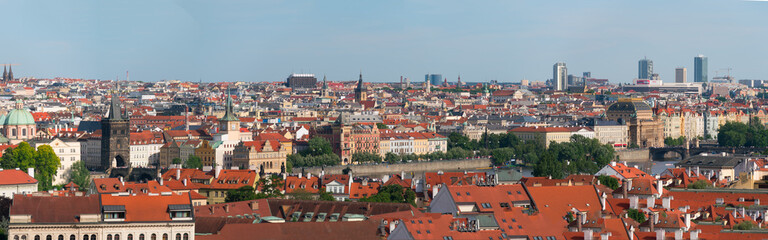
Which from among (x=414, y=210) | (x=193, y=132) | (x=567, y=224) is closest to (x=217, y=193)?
(x=414, y=210)

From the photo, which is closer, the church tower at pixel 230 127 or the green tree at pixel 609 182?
the green tree at pixel 609 182

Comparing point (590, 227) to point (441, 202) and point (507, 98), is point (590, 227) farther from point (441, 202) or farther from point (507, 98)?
point (507, 98)

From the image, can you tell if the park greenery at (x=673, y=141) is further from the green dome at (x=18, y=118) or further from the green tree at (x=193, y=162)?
the green dome at (x=18, y=118)

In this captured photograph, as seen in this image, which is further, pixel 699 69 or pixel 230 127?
pixel 699 69

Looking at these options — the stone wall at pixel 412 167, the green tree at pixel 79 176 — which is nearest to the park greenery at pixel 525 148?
the stone wall at pixel 412 167

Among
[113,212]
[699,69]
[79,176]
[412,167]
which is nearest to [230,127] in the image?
[412,167]

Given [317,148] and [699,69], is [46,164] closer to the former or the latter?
[317,148]
